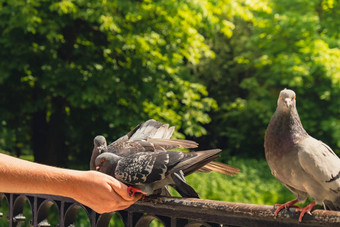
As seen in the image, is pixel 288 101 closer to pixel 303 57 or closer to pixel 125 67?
pixel 125 67

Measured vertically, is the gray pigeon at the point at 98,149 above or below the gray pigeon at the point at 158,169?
above

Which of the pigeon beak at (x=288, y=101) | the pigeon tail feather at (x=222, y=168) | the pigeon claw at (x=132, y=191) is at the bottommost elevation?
the pigeon claw at (x=132, y=191)

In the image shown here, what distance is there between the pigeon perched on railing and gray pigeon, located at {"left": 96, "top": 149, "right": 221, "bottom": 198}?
0.48 ft

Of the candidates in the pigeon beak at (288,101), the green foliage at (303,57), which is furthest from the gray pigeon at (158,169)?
the green foliage at (303,57)

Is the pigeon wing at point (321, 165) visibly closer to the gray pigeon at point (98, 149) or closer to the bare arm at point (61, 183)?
the bare arm at point (61, 183)

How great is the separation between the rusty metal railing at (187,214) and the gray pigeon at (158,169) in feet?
0.24

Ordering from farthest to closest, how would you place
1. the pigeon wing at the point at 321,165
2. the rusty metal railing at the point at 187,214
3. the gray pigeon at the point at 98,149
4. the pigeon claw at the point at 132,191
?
the gray pigeon at the point at 98,149
the pigeon claw at the point at 132,191
the pigeon wing at the point at 321,165
the rusty metal railing at the point at 187,214

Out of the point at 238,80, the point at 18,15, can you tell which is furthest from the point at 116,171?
the point at 238,80

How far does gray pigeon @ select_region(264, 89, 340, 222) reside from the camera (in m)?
1.62

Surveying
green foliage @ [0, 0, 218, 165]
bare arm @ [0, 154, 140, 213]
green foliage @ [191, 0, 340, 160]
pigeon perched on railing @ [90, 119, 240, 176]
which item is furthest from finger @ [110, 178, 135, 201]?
green foliage @ [191, 0, 340, 160]

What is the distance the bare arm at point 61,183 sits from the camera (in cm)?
161

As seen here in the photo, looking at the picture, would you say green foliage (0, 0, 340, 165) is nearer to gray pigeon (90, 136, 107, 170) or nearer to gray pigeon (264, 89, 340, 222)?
gray pigeon (90, 136, 107, 170)

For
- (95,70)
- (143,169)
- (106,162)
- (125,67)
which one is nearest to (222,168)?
(143,169)

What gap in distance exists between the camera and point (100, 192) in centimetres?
164
